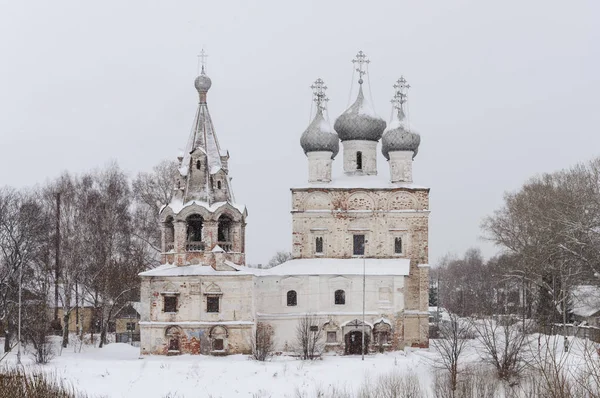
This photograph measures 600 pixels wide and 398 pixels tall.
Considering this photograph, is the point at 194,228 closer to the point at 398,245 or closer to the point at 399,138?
the point at 398,245

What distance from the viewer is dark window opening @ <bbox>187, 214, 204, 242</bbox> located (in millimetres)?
31500

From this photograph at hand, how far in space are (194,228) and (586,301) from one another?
53.3 ft

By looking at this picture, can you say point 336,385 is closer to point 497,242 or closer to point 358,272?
point 358,272

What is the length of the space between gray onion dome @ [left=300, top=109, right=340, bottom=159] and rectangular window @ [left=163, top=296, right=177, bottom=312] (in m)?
8.16

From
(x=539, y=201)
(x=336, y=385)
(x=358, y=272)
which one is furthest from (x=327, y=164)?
(x=336, y=385)

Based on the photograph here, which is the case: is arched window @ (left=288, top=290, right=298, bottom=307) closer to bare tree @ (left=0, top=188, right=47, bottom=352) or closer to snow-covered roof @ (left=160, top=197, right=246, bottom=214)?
snow-covered roof @ (left=160, top=197, right=246, bottom=214)

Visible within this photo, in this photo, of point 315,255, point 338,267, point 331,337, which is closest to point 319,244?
point 315,255

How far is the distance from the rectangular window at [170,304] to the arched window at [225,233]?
7.29 ft

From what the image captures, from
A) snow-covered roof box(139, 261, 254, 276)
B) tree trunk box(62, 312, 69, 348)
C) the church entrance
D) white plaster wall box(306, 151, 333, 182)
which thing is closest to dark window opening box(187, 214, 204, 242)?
snow-covered roof box(139, 261, 254, 276)

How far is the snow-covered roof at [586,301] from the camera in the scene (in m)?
37.4

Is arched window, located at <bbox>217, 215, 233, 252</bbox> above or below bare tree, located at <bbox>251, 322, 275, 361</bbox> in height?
above

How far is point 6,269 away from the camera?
3325 centimetres

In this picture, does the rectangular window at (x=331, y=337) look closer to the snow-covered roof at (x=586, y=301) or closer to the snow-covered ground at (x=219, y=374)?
the snow-covered ground at (x=219, y=374)

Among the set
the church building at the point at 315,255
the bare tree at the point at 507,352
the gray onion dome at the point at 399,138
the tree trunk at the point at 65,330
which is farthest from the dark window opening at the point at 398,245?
the tree trunk at the point at 65,330
